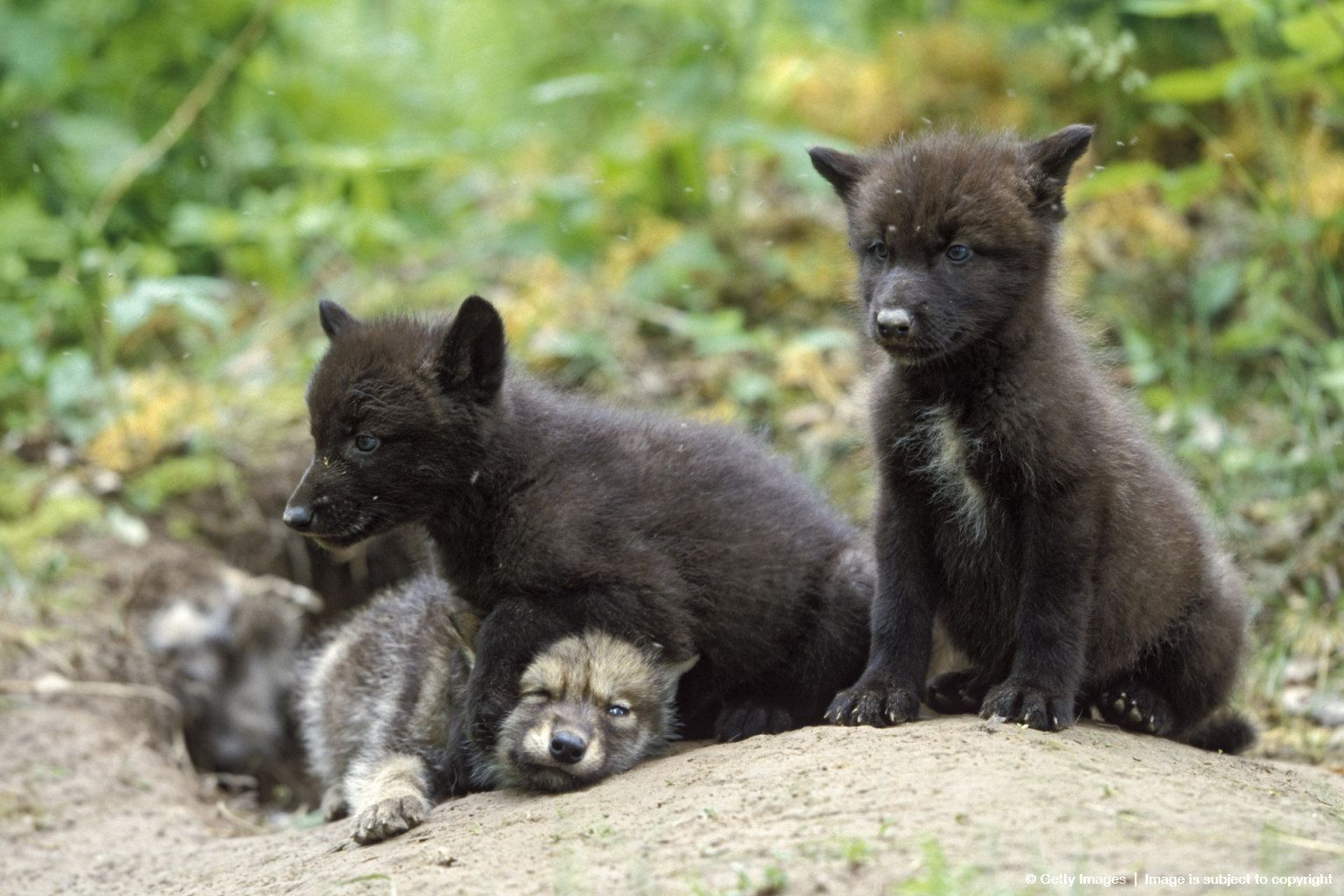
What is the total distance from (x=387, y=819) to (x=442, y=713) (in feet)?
3.46

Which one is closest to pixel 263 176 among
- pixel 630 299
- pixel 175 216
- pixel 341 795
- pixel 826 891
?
pixel 175 216

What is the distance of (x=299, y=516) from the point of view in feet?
17.0

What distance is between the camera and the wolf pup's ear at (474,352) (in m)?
5.27

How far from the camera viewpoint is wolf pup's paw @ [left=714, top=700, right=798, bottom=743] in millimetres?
5383

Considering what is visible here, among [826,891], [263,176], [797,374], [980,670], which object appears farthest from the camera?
[263,176]

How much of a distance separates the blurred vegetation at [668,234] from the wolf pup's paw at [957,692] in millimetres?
2587

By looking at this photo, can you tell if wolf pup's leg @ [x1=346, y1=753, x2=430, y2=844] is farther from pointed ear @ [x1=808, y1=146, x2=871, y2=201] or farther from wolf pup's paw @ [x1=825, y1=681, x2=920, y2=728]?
pointed ear @ [x1=808, y1=146, x2=871, y2=201]

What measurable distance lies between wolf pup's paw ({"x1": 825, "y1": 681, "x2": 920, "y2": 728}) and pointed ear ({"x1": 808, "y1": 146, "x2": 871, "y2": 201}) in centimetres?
183

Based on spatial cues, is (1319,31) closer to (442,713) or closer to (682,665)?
(682,665)

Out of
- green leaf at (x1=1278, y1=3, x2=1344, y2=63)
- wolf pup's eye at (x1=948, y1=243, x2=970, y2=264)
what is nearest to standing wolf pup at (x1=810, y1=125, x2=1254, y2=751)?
wolf pup's eye at (x1=948, y1=243, x2=970, y2=264)

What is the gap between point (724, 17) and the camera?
392 inches

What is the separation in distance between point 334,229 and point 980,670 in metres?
6.87

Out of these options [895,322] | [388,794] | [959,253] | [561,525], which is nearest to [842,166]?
[959,253]

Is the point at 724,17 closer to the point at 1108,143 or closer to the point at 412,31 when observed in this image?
the point at 1108,143
